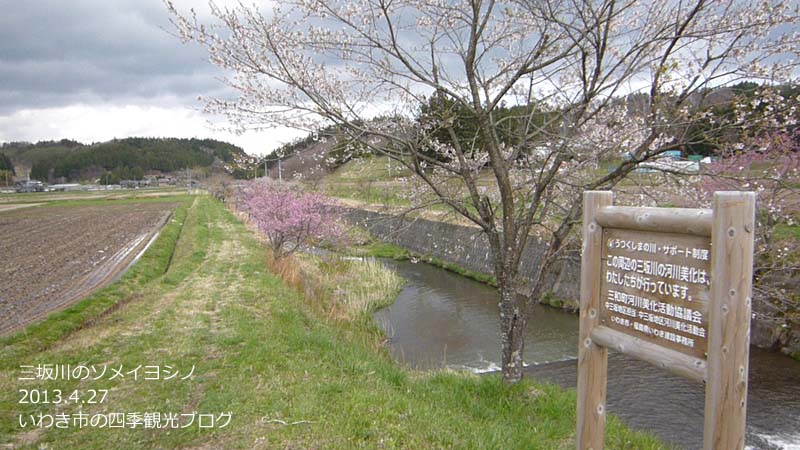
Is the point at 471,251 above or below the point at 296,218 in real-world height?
below

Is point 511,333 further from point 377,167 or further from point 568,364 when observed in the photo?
point 568,364

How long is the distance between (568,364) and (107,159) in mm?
115889

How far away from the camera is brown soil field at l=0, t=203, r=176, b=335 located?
10.9 m

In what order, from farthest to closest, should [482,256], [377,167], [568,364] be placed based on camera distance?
[482,256], [568,364], [377,167]

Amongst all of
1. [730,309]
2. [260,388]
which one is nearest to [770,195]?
[730,309]

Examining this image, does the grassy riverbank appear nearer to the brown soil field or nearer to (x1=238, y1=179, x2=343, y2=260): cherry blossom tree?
the brown soil field

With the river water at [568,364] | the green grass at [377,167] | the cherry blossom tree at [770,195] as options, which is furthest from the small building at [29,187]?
the cherry blossom tree at [770,195]

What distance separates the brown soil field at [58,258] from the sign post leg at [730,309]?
10404 mm

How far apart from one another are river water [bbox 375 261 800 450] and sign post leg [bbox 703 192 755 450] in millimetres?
4886

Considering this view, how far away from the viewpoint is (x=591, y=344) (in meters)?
3.15

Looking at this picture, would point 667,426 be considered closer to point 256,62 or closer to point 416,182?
point 416,182

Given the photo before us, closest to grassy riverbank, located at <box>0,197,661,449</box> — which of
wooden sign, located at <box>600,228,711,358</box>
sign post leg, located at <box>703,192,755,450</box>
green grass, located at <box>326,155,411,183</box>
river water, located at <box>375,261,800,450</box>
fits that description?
river water, located at <box>375,261,800,450</box>

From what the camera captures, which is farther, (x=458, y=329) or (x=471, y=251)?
(x=471, y=251)

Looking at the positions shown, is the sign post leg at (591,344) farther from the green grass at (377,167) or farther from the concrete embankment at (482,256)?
the green grass at (377,167)
